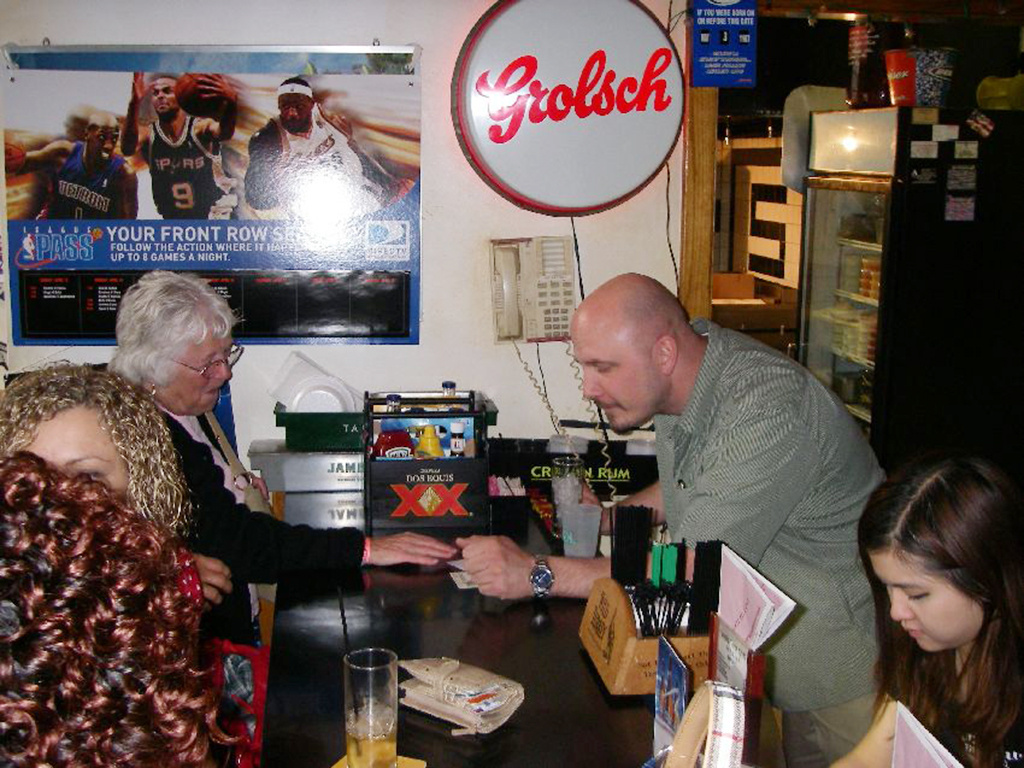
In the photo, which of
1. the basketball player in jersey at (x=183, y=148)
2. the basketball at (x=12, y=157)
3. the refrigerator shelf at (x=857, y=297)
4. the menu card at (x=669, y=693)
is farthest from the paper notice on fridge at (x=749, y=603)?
the refrigerator shelf at (x=857, y=297)

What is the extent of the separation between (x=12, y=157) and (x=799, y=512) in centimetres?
280

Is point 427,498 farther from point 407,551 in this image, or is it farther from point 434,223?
point 434,223

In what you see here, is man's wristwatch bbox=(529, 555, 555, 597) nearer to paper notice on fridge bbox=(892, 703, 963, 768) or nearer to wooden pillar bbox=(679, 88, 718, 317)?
paper notice on fridge bbox=(892, 703, 963, 768)

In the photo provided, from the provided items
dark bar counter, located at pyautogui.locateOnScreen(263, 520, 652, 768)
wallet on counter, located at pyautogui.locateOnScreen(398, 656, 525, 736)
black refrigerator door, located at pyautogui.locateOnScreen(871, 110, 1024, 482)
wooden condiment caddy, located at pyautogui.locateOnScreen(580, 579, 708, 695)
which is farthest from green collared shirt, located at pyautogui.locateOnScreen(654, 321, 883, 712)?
black refrigerator door, located at pyautogui.locateOnScreen(871, 110, 1024, 482)

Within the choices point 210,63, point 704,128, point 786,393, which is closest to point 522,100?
point 704,128

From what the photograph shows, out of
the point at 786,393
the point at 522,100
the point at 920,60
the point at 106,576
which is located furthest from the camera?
the point at 920,60

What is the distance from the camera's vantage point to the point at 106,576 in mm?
931

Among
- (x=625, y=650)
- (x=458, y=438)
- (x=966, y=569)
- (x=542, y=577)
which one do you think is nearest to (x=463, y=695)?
(x=625, y=650)

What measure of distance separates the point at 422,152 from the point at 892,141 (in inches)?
78.5

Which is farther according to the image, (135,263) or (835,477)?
(135,263)

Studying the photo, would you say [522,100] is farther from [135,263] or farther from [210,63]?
[135,263]

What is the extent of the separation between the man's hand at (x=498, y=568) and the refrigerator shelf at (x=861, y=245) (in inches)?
121

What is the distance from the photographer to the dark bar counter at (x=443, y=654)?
72.4 inches

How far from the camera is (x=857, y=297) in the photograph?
514cm
